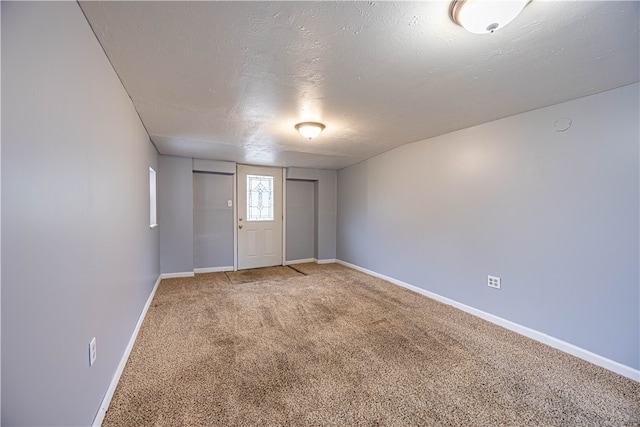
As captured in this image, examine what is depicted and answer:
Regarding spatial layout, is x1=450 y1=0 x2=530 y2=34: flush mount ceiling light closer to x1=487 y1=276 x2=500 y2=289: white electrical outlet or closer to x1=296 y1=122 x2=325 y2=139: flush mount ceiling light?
x1=296 y1=122 x2=325 y2=139: flush mount ceiling light

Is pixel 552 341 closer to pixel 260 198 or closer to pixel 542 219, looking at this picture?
pixel 542 219

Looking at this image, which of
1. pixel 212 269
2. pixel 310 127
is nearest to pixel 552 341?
pixel 310 127

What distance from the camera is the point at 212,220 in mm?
5059

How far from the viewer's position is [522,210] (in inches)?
101

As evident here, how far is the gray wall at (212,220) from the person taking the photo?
495cm

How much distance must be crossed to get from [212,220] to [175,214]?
2.27ft

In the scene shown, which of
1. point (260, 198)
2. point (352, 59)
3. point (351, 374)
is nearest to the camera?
point (352, 59)

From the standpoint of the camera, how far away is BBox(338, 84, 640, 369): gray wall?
6.53 ft

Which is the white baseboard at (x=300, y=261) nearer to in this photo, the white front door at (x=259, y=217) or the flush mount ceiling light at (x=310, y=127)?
the white front door at (x=259, y=217)

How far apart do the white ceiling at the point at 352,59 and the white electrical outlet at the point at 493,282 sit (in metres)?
1.66

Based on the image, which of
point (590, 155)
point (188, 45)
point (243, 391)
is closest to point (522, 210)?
point (590, 155)

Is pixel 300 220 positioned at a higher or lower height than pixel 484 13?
lower

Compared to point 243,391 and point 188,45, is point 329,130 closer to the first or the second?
point 188,45

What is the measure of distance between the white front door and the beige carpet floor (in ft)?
7.28
